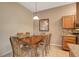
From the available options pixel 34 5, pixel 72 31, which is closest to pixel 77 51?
pixel 72 31

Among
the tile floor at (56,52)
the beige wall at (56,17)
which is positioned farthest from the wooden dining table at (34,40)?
the tile floor at (56,52)

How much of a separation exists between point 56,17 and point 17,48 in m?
1.32

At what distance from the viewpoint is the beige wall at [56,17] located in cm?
Answer: 346

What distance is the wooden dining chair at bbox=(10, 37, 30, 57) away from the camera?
3383mm

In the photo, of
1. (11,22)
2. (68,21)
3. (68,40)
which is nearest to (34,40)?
(11,22)

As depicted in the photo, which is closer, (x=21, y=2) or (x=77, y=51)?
(x=77, y=51)

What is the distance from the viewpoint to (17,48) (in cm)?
341

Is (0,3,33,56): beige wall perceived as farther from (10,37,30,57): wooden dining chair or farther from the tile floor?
the tile floor

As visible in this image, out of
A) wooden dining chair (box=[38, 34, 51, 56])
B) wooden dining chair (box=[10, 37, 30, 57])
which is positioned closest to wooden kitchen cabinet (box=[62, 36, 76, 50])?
wooden dining chair (box=[38, 34, 51, 56])

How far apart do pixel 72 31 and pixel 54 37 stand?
0.52 m

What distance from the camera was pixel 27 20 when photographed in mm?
3473

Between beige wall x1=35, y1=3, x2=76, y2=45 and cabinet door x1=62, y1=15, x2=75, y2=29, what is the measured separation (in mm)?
107

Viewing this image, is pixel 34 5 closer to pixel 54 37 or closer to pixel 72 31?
pixel 54 37

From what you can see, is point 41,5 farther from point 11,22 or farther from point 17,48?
point 17,48
